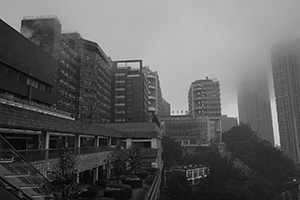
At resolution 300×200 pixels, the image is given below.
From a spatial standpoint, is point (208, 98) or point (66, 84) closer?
point (66, 84)

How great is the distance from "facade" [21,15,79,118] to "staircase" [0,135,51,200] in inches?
1536

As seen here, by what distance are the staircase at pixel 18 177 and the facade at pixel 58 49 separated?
128ft

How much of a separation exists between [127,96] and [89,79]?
17.1 metres

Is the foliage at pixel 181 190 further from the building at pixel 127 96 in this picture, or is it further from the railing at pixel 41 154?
the building at pixel 127 96

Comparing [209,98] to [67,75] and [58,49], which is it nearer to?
[67,75]

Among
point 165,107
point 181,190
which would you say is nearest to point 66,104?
point 181,190

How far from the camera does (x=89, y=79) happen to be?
54406mm

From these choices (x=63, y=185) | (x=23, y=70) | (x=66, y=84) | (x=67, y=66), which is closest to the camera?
(x=63, y=185)

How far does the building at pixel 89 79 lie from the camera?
5253 centimetres

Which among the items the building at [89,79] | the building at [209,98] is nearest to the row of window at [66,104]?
the building at [89,79]

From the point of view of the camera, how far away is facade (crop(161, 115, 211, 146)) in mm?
85812

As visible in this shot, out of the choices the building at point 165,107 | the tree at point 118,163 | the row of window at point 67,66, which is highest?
the building at point 165,107

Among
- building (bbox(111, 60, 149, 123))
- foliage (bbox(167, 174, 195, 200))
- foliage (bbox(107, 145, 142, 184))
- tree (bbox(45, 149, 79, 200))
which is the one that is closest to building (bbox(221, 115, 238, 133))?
building (bbox(111, 60, 149, 123))

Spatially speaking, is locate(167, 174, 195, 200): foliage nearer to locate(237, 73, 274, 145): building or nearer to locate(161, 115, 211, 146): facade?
locate(161, 115, 211, 146): facade
